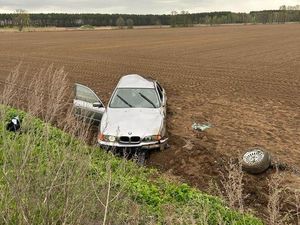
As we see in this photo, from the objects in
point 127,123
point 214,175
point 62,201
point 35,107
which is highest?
point 35,107

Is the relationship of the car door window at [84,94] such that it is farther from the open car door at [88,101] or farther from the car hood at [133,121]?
the car hood at [133,121]

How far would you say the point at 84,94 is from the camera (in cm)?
975

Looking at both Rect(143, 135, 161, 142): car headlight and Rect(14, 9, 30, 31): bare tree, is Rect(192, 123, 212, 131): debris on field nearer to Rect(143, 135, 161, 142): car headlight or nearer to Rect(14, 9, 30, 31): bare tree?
Rect(143, 135, 161, 142): car headlight

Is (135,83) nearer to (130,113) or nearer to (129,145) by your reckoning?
(130,113)

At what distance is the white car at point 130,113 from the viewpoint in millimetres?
8516

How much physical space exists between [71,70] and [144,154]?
1736cm

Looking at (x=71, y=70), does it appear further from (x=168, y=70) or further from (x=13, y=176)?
(x=13, y=176)

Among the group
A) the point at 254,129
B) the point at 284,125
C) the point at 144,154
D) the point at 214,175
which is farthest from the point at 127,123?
the point at 284,125

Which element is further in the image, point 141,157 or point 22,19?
point 22,19

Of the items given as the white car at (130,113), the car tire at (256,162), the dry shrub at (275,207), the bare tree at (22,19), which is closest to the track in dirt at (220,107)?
the car tire at (256,162)

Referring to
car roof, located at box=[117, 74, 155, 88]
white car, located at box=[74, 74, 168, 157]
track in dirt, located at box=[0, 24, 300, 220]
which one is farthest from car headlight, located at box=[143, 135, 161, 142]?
car roof, located at box=[117, 74, 155, 88]

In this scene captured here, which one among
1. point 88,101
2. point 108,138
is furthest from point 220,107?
point 108,138

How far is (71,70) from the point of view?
2488 centimetres

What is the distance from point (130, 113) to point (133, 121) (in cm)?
45
